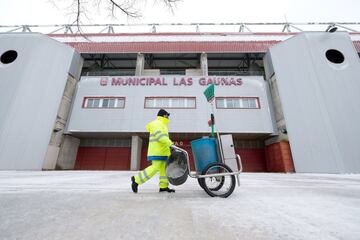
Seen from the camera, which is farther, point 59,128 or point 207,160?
point 59,128

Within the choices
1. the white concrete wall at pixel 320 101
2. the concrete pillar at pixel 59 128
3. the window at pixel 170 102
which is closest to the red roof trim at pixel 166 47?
the white concrete wall at pixel 320 101

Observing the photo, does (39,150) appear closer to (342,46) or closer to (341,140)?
(341,140)

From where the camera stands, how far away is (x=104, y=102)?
13320mm

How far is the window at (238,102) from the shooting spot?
1291 centimetres

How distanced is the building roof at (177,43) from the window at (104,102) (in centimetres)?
506

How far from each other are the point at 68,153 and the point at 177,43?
14144 millimetres

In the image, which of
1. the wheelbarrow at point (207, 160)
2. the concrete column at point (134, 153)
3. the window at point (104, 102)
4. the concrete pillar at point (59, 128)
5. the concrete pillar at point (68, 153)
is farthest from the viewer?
the window at point (104, 102)

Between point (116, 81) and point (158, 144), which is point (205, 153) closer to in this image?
point (158, 144)

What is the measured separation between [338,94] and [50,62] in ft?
70.5

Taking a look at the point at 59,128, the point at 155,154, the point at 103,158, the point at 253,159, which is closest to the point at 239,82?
the point at 253,159

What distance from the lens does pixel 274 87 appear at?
12.9m

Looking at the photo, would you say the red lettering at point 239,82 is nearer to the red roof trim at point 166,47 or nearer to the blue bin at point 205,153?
the red roof trim at point 166,47

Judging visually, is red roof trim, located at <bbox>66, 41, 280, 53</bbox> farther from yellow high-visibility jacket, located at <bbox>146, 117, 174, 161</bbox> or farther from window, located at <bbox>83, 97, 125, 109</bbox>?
yellow high-visibility jacket, located at <bbox>146, 117, 174, 161</bbox>

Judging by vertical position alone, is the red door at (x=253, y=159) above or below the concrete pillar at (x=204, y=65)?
below
